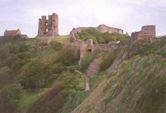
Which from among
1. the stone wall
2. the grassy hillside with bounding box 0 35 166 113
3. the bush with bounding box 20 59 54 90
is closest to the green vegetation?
the grassy hillside with bounding box 0 35 166 113

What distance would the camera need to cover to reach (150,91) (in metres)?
19.3

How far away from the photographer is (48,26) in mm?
91000

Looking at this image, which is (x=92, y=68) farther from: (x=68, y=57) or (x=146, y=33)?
(x=146, y=33)

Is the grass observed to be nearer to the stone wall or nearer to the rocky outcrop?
the rocky outcrop

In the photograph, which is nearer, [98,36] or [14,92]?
[14,92]

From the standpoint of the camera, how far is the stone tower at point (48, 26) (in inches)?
3518

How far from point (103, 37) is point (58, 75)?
22930 mm

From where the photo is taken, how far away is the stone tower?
89.4 meters

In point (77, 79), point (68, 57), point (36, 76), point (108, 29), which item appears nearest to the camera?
point (77, 79)

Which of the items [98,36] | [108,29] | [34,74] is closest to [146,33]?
[34,74]

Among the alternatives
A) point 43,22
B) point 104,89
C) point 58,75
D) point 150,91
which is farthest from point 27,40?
point 150,91

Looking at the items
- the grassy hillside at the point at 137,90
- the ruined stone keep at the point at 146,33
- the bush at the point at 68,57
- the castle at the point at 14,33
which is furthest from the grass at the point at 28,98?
the castle at the point at 14,33

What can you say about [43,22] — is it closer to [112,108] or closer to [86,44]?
[86,44]

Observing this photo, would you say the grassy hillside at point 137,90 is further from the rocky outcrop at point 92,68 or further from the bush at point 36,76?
the bush at point 36,76
